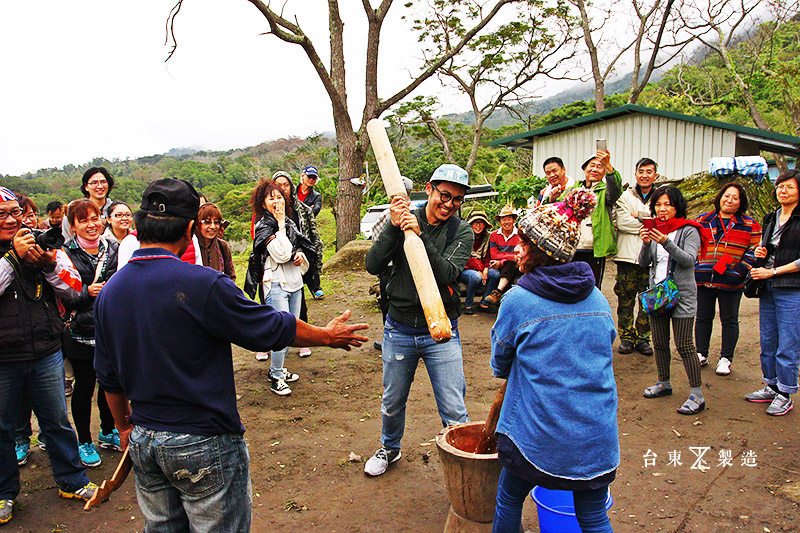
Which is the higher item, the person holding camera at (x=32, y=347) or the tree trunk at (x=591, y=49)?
the tree trunk at (x=591, y=49)

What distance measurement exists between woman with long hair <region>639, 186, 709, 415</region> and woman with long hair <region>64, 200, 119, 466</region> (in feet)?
14.8

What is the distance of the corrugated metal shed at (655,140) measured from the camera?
12.6m

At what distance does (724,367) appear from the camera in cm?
561

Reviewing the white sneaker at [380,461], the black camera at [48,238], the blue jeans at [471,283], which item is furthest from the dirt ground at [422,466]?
the blue jeans at [471,283]

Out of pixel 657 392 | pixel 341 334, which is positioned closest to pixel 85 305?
pixel 341 334

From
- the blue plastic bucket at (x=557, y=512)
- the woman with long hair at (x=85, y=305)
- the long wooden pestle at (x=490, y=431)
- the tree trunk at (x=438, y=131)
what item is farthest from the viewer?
the tree trunk at (x=438, y=131)

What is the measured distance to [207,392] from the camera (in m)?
2.19

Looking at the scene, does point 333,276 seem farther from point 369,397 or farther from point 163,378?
point 163,378

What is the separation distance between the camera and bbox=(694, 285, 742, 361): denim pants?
5.45 metres

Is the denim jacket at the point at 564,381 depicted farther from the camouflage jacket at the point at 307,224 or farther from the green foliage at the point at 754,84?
the green foliage at the point at 754,84

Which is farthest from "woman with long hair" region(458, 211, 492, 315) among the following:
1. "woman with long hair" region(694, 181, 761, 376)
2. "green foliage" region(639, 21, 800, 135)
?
"green foliage" region(639, 21, 800, 135)

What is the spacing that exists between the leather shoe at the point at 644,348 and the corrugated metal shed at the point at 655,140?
8497 millimetres

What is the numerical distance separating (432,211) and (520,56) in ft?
72.8

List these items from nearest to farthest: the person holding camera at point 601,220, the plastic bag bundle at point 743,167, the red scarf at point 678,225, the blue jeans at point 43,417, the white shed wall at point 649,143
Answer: the blue jeans at point 43,417
the red scarf at point 678,225
the person holding camera at point 601,220
the plastic bag bundle at point 743,167
the white shed wall at point 649,143
